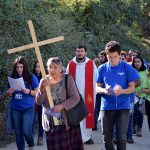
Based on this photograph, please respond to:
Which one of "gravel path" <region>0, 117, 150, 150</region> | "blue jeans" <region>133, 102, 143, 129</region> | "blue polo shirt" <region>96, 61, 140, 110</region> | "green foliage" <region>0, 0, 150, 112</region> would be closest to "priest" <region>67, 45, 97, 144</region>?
"gravel path" <region>0, 117, 150, 150</region>

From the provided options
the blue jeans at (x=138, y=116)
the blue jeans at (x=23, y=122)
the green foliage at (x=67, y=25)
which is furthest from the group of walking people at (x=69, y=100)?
the blue jeans at (x=138, y=116)

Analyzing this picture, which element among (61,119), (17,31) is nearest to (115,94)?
(61,119)

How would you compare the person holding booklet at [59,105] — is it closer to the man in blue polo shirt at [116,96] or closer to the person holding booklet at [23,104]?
the man in blue polo shirt at [116,96]

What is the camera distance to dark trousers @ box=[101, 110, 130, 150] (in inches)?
266

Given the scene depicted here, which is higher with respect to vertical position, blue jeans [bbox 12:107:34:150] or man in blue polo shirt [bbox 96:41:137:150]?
man in blue polo shirt [bbox 96:41:137:150]

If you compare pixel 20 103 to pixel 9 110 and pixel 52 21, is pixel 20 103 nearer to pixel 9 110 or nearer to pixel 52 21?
pixel 9 110

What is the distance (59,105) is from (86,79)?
3.75 m

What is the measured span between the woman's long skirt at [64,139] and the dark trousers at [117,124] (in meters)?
0.50

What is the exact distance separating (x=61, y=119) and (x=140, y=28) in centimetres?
2323

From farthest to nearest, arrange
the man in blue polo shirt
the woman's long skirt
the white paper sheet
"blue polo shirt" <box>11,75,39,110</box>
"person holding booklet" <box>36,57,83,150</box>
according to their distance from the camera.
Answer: "blue polo shirt" <box>11,75,39,110</box> < the white paper sheet < the man in blue polo shirt < the woman's long skirt < "person holding booklet" <box>36,57,83,150</box>

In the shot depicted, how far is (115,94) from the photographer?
21.7 ft

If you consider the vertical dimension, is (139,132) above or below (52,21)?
below

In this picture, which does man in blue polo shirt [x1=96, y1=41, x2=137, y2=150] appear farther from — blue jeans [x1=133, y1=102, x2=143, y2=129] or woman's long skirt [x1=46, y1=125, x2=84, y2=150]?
blue jeans [x1=133, y1=102, x2=143, y2=129]

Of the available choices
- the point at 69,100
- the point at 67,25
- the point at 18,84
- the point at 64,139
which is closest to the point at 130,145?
the point at 18,84
